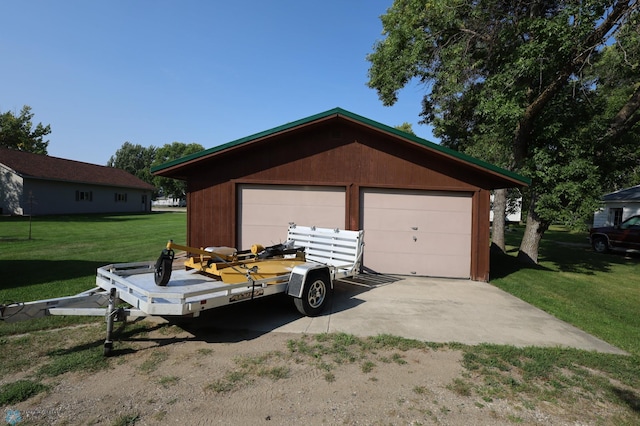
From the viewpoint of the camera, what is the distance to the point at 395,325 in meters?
5.32

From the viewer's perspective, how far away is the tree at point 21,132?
3800 cm

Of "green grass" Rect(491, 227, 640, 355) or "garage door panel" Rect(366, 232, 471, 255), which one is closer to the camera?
"green grass" Rect(491, 227, 640, 355)

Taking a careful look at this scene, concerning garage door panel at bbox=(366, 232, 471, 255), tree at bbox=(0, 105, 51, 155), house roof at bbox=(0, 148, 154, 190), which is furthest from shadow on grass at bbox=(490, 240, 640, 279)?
tree at bbox=(0, 105, 51, 155)

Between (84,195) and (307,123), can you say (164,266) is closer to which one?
(307,123)

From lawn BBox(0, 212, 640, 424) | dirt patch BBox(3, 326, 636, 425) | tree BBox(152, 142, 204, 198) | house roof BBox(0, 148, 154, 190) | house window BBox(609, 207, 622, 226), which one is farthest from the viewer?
tree BBox(152, 142, 204, 198)

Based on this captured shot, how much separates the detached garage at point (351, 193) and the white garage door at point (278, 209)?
0.03m

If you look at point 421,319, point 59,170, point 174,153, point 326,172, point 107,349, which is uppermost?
point 174,153

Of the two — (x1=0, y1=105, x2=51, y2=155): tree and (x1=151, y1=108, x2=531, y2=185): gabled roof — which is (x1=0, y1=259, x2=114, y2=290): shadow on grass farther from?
(x1=0, y1=105, x2=51, y2=155): tree

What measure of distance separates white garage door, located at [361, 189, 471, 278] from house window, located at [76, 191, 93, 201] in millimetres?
32533

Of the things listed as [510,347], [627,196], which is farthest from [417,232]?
[627,196]

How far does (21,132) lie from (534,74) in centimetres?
5017

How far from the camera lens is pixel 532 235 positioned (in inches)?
477

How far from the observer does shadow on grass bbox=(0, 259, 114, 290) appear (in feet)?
23.3

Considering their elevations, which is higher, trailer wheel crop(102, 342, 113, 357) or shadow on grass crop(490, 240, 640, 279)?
A: trailer wheel crop(102, 342, 113, 357)
